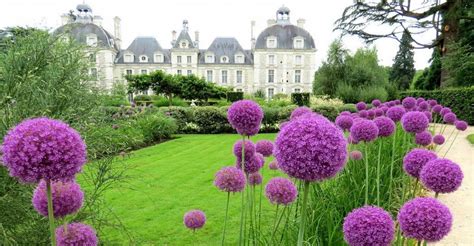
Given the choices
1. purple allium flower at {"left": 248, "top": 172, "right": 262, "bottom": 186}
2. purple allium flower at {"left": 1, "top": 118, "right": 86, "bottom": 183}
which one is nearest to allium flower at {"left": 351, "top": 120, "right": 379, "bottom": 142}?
purple allium flower at {"left": 248, "top": 172, "right": 262, "bottom": 186}

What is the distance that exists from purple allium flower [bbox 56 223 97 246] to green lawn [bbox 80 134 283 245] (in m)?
1.95

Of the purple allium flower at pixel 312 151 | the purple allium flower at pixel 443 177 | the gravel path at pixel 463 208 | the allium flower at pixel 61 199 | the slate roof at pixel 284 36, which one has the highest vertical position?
the slate roof at pixel 284 36

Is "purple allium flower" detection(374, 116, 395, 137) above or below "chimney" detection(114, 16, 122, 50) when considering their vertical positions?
below

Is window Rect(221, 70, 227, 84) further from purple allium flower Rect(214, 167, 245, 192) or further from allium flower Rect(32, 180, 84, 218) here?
allium flower Rect(32, 180, 84, 218)

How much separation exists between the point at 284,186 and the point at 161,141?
1143cm

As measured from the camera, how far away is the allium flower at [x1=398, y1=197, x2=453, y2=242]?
1521 millimetres

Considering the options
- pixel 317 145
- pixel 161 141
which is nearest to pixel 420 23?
pixel 161 141

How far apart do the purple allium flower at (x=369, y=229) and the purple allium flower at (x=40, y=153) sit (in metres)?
1.06

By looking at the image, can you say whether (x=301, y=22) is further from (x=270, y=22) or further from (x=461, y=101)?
(x=461, y=101)

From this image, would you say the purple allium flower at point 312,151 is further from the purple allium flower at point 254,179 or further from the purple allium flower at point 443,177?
the purple allium flower at point 254,179

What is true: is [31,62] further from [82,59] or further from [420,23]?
[420,23]

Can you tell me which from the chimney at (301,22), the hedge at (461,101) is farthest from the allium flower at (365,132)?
the chimney at (301,22)

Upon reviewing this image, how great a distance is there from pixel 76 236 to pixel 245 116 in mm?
1155

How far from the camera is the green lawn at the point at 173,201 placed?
176 inches
